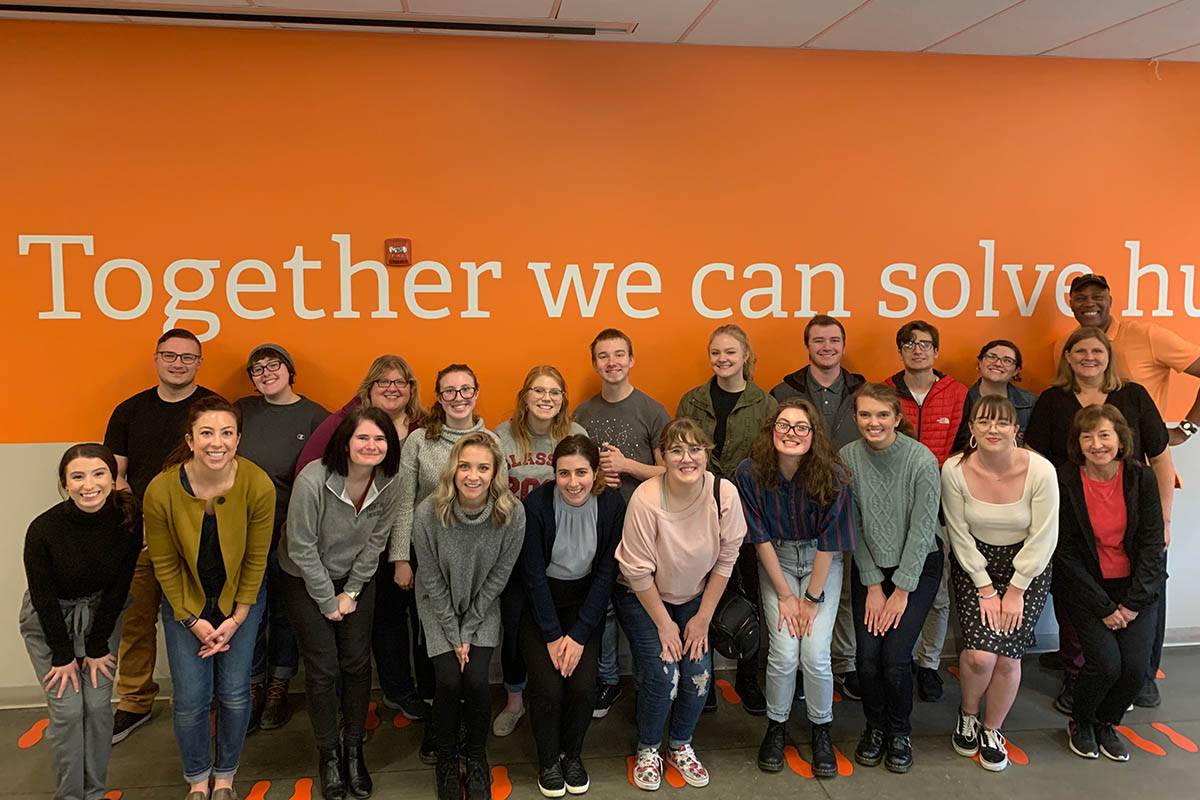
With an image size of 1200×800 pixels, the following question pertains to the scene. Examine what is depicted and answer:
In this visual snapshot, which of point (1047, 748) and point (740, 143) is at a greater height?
point (740, 143)

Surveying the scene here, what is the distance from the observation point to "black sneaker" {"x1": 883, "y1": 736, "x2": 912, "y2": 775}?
10.3 feet

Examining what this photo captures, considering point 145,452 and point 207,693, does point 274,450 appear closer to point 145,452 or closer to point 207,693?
point 145,452

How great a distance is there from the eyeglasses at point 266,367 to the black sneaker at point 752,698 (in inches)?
101

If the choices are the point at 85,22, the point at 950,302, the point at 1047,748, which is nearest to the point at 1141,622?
the point at 1047,748

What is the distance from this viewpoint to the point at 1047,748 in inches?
131

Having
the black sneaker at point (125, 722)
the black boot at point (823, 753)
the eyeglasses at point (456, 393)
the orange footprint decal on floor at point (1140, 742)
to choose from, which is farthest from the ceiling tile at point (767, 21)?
the black sneaker at point (125, 722)

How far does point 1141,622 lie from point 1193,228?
2355 mm

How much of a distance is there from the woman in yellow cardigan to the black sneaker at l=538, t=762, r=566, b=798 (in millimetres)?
1122

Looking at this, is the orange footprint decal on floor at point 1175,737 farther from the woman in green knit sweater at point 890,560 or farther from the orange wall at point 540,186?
the orange wall at point 540,186

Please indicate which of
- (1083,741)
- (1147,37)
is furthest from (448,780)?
(1147,37)

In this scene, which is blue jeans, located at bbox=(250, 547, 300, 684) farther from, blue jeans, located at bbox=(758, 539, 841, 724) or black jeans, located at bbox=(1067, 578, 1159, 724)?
black jeans, located at bbox=(1067, 578, 1159, 724)

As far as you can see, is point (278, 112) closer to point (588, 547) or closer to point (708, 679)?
point (588, 547)

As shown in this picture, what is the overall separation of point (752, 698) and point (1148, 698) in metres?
1.84

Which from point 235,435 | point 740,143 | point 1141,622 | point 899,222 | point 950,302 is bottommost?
point 1141,622
